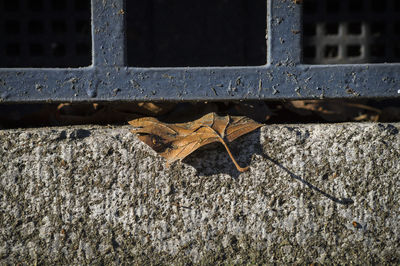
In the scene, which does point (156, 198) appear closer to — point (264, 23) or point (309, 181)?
point (309, 181)

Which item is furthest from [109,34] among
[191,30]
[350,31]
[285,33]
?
[350,31]

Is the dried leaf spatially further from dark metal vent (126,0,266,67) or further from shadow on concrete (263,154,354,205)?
dark metal vent (126,0,266,67)

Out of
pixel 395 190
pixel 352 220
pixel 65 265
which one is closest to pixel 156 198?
pixel 65 265

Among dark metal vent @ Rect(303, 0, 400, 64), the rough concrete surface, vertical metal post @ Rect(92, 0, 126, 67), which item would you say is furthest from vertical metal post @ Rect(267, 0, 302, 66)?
dark metal vent @ Rect(303, 0, 400, 64)

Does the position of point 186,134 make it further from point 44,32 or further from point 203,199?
point 44,32

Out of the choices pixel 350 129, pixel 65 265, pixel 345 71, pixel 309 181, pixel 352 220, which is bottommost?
pixel 65 265

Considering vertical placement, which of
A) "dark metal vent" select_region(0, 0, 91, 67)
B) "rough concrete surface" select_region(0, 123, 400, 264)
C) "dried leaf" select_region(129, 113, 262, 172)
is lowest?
"rough concrete surface" select_region(0, 123, 400, 264)
